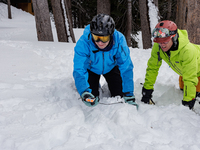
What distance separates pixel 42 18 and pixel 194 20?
5.29 metres

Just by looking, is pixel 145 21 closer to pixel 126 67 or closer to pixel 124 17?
pixel 124 17

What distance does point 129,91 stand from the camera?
2.84m

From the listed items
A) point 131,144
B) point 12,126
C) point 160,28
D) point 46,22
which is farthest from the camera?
point 46,22

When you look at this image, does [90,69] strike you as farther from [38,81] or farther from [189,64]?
[189,64]

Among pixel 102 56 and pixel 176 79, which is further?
pixel 176 79

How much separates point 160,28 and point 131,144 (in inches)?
64.9

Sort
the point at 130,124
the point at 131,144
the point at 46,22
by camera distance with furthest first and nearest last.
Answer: the point at 46,22 < the point at 130,124 < the point at 131,144

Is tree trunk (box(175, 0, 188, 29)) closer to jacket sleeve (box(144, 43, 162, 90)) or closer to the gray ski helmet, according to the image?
jacket sleeve (box(144, 43, 162, 90))

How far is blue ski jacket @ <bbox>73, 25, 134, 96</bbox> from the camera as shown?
2.60 m

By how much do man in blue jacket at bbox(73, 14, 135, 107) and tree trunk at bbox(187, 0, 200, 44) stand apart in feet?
9.51

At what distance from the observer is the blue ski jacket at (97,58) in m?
2.60

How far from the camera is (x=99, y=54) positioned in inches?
107

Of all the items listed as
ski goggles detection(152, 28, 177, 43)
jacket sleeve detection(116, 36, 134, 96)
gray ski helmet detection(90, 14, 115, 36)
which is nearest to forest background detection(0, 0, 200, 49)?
ski goggles detection(152, 28, 177, 43)

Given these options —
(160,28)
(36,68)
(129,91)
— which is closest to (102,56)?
(129,91)
